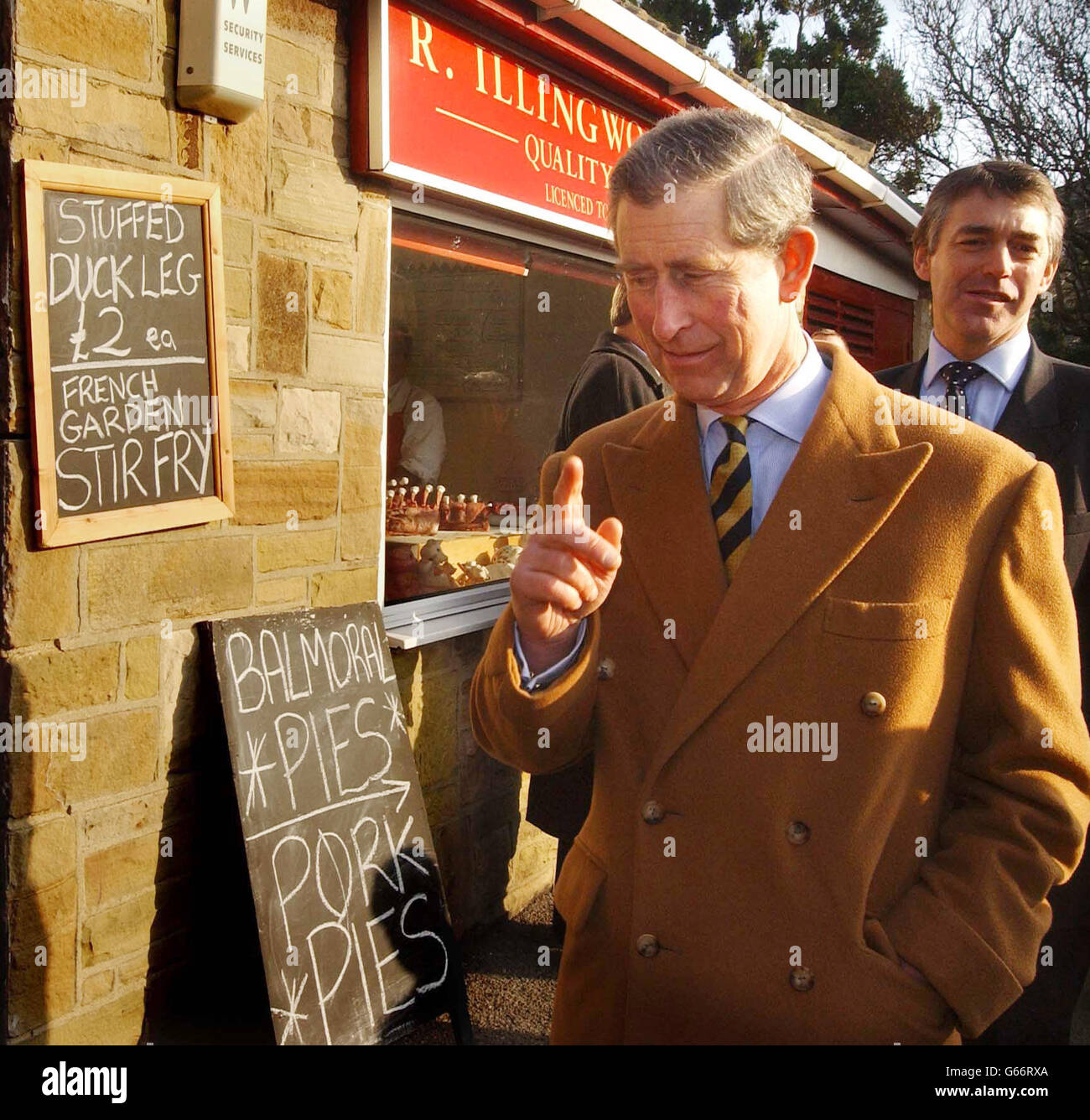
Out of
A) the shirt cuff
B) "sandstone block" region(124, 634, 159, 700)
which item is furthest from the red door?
the shirt cuff

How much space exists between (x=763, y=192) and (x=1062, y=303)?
18.3 meters

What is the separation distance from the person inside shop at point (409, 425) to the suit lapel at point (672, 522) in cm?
255

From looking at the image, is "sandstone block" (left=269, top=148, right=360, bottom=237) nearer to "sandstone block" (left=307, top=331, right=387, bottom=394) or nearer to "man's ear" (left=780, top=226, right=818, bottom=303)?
"sandstone block" (left=307, top=331, right=387, bottom=394)

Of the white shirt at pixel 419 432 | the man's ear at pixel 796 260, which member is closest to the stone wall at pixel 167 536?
the white shirt at pixel 419 432

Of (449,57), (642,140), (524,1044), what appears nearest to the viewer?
(642,140)

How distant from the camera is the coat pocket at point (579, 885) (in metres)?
1.76

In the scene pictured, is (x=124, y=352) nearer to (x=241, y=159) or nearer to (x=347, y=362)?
(x=241, y=159)

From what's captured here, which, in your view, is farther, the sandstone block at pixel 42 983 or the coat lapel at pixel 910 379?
the coat lapel at pixel 910 379

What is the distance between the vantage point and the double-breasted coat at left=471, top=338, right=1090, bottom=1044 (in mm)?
1576

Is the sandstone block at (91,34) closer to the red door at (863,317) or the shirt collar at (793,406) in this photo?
the shirt collar at (793,406)

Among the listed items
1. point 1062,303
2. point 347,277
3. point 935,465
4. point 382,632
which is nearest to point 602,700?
point 935,465

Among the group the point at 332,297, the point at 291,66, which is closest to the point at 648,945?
the point at 332,297

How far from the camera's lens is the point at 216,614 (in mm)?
3020

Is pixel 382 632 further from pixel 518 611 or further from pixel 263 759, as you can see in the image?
pixel 518 611
